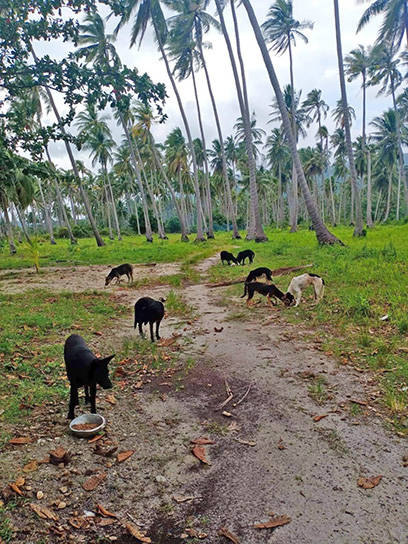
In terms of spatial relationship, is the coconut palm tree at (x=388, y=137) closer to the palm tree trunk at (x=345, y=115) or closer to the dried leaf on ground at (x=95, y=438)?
the palm tree trunk at (x=345, y=115)

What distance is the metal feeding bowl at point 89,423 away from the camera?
3639 mm

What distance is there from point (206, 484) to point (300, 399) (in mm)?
1844

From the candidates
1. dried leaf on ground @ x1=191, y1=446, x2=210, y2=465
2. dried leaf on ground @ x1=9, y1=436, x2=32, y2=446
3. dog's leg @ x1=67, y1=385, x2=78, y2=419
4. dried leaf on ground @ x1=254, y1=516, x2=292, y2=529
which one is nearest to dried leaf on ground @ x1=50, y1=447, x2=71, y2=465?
dried leaf on ground @ x1=9, y1=436, x2=32, y2=446

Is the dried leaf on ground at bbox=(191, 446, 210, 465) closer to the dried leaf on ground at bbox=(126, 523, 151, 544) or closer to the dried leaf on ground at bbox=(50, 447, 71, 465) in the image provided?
the dried leaf on ground at bbox=(126, 523, 151, 544)

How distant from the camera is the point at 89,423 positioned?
3879 mm

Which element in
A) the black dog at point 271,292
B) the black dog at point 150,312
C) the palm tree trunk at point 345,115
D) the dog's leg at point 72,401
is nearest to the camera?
the dog's leg at point 72,401

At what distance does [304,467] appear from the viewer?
3.19 metres

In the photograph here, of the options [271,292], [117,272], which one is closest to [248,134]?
[117,272]

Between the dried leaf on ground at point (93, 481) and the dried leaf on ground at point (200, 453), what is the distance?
91 cm

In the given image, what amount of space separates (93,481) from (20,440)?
104 cm

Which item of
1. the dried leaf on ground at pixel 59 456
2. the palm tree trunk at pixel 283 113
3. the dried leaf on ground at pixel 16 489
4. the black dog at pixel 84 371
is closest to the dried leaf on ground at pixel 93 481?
the dried leaf on ground at pixel 59 456

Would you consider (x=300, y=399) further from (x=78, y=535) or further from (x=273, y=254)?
(x=273, y=254)

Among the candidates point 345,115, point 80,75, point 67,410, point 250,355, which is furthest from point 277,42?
point 67,410

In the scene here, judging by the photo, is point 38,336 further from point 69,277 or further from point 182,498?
point 69,277
